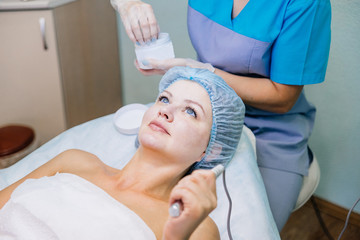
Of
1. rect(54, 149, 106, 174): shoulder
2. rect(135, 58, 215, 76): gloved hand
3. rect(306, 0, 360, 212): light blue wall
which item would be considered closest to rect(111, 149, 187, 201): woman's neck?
rect(54, 149, 106, 174): shoulder

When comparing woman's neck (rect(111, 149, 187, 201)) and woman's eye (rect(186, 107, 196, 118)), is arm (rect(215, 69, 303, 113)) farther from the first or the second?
woman's neck (rect(111, 149, 187, 201))

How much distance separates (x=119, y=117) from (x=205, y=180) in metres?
0.91

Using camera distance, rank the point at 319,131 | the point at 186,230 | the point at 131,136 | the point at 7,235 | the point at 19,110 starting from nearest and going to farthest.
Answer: the point at 186,230, the point at 7,235, the point at 131,136, the point at 319,131, the point at 19,110

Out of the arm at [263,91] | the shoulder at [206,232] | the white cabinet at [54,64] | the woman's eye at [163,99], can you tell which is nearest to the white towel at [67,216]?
the shoulder at [206,232]

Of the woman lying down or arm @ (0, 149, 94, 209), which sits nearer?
the woman lying down

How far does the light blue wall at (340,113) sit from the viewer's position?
1593mm

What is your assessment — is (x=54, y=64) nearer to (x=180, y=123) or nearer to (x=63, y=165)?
(x=63, y=165)

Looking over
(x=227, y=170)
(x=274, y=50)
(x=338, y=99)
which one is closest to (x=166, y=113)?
(x=227, y=170)

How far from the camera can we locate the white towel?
88cm

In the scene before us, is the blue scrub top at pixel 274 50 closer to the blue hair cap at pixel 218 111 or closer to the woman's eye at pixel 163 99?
the blue hair cap at pixel 218 111

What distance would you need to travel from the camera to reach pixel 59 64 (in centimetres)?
200

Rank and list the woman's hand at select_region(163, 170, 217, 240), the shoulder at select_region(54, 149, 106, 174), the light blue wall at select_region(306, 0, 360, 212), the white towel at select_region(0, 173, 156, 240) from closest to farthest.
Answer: the woman's hand at select_region(163, 170, 217, 240) → the white towel at select_region(0, 173, 156, 240) → the shoulder at select_region(54, 149, 106, 174) → the light blue wall at select_region(306, 0, 360, 212)

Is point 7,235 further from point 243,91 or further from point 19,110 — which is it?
point 19,110

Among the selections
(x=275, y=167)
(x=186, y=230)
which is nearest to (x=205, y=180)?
(x=186, y=230)
